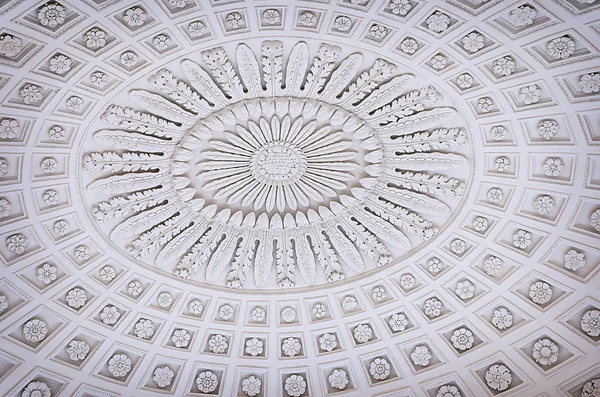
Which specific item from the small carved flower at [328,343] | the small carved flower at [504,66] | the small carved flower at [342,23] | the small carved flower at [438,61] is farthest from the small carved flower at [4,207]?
the small carved flower at [504,66]

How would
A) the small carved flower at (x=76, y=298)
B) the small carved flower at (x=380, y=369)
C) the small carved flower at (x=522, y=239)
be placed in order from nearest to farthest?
1. the small carved flower at (x=522, y=239)
2. the small carved flower at (x=76, y=298)
3. the small carved flower at (x=380, y=369)

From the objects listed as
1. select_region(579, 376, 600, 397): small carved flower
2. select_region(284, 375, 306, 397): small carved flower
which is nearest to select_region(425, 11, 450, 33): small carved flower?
select_region(579, 376, 600, 397): small carved flower

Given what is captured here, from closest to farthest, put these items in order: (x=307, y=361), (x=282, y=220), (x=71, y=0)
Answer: (x=71, y=0) → (x=282, y=220) → (x=307, y=361)

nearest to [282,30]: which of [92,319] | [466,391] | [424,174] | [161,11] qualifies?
[161,11]

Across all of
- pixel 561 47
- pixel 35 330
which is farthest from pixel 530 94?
pixel 35 330

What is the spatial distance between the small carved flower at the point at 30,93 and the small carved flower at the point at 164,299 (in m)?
7.79

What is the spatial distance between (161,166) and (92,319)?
A: 5.85 meters

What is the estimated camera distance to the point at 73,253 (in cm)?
1933

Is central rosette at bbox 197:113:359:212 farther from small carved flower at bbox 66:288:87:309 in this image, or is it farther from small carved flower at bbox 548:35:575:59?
small carved flower at bbox 548:35:575:59

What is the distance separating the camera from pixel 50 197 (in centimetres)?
1812

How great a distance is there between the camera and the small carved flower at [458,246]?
1977cm

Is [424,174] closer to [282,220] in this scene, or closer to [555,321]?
[282,220]

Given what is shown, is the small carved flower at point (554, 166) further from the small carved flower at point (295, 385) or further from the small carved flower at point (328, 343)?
the small carved flower at point (295, 385)

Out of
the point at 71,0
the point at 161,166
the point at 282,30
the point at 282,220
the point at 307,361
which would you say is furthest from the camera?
the point at 307,361
